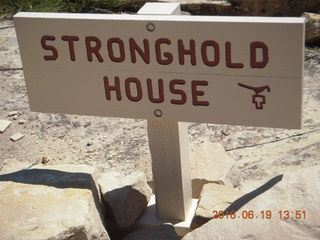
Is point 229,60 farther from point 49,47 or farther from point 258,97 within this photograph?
point 49,47

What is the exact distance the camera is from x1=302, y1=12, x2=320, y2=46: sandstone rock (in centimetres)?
613

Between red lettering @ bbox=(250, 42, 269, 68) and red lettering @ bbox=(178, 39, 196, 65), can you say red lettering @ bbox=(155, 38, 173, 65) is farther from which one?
red lettering @ bbox=(250, 42, 269, 68)

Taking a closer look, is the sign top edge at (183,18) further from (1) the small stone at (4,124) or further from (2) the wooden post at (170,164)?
(1) the small stone at (4,124)

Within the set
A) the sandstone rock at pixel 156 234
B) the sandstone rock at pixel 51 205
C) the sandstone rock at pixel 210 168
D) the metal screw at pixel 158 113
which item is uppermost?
the metal screw at pixel 158 113

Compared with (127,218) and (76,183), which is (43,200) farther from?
(127,218)

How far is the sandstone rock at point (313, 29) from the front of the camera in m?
6.13

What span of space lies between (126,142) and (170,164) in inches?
61.3

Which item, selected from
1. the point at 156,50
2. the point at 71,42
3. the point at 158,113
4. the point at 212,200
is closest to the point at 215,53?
the point at 156,50

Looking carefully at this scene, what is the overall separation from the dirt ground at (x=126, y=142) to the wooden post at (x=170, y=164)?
0.79m

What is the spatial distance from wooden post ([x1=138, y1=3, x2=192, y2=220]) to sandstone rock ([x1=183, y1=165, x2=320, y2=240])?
549 millimetres

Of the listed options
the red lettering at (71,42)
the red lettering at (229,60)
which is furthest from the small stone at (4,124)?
the red lettering at (229,60)

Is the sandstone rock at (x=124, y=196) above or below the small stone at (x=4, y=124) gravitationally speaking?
above

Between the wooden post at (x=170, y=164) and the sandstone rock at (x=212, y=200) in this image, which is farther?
the sandstone rock at (x=212, y=200)

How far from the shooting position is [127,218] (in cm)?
354
